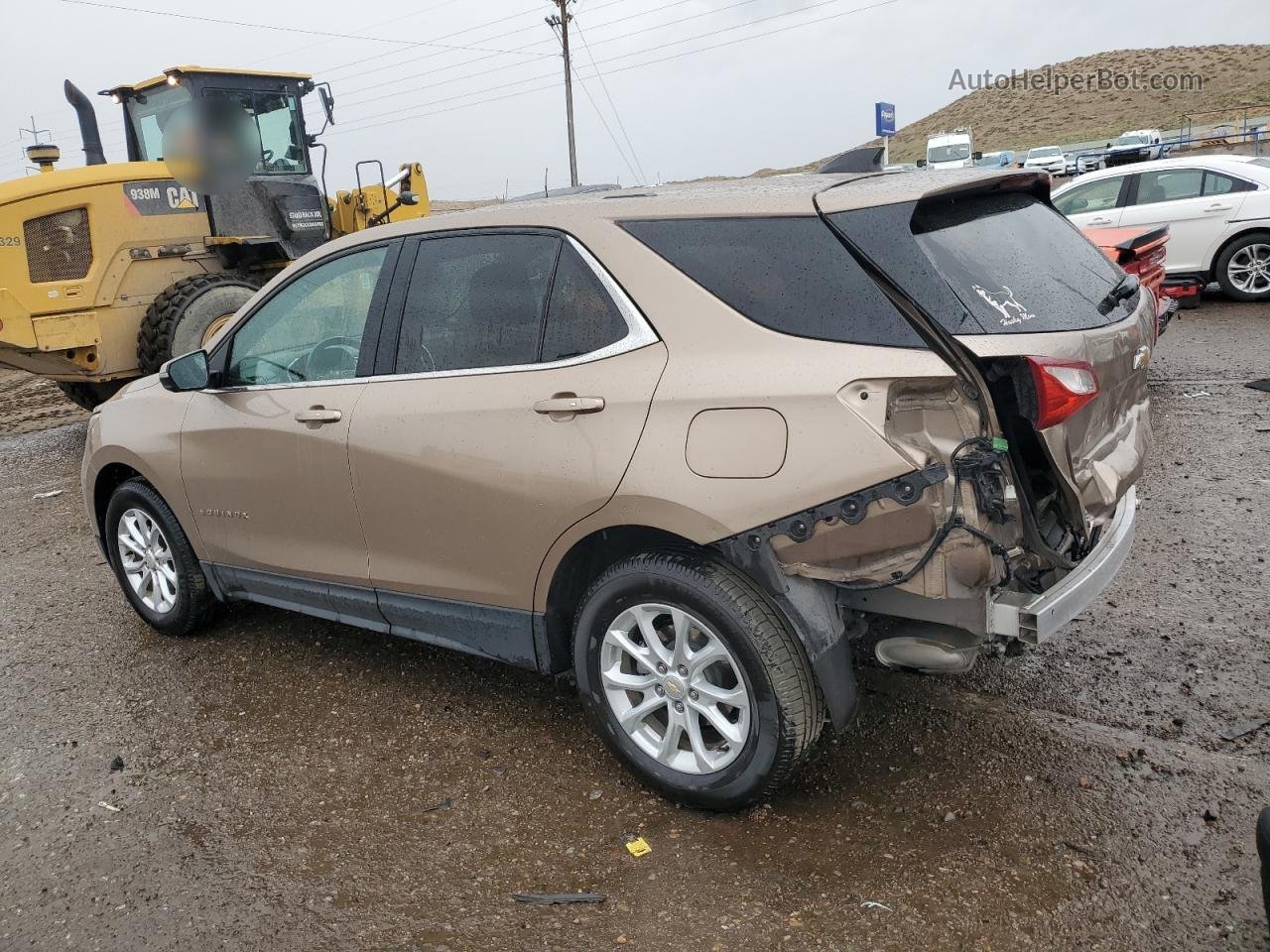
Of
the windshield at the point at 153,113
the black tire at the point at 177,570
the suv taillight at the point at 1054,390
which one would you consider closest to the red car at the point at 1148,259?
the suv taillight at the point at 1054,390

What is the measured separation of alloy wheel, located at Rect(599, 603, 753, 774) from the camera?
9.80 feet

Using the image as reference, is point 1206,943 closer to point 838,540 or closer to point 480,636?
point 838,540

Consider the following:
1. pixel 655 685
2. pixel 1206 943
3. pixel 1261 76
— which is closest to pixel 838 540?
pixel 655 685

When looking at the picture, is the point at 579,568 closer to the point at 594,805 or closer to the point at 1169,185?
the point at 594,805

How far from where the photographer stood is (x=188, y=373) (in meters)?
4.27

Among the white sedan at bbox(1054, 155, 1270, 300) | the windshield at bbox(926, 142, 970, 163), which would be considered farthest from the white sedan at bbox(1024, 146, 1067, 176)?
Answer: the white sedan at bbox(1054, 155, 1270, 300)

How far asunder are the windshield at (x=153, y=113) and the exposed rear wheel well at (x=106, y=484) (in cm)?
596

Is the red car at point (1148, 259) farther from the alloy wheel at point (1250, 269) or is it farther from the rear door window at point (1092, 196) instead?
the rear door window at point (1092, 196)

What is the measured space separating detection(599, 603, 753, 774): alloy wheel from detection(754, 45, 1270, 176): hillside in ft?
212

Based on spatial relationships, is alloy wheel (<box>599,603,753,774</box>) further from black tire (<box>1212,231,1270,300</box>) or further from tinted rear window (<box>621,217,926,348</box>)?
black tire (<box>1212,231,1270,300</box>)

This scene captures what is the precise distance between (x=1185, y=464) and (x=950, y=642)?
4.21 m

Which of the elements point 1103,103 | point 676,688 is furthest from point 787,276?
point 1103,103

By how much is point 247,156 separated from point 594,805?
28.6 feet

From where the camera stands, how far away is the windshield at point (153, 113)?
9.69 metres
